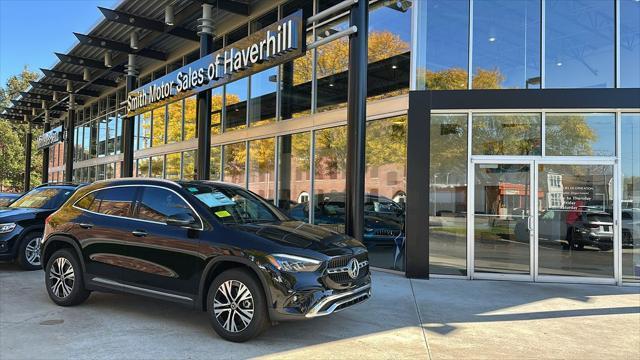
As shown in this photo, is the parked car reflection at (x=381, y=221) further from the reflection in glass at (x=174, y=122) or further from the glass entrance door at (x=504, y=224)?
the reflection in glass at (x=174, y=122)

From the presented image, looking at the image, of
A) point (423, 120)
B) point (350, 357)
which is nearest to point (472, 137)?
point (423, 120)

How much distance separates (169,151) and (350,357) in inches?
570

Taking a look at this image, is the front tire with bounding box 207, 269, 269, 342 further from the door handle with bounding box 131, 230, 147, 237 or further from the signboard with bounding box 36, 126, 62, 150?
the signboard with bounding box 36, 126, 62, 150

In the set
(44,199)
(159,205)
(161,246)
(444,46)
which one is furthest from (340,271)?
(44,199)

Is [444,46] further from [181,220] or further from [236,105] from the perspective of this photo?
[236,105]

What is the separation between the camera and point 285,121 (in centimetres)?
1243

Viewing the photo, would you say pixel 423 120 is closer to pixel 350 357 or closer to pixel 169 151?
pixel 350 357

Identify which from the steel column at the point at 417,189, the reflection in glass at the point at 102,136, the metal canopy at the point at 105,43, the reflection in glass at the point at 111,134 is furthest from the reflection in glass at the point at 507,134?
the reflection in glass at the point at 102,136

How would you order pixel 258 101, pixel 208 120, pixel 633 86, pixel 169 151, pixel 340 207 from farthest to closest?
pixel 169 151
pixel 258 101
pixel 208 120
pixel 340 207
pixel 633 86

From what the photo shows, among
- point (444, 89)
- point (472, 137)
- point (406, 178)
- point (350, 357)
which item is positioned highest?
point (444, 89)

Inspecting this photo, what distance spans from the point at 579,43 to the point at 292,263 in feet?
24.6

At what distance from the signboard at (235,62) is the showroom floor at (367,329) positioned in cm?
487

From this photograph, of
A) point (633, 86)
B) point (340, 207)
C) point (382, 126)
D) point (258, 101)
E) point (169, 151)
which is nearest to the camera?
point (633, 86)

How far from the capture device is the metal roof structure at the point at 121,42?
1310 centimetres
